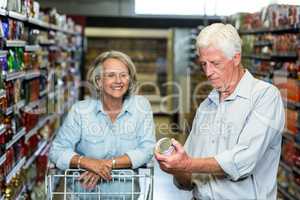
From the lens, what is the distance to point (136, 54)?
1526 cm

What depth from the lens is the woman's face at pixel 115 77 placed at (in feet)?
9.02

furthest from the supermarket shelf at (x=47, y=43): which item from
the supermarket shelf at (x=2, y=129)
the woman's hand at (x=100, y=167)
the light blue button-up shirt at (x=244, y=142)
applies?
the light blue button-up shirt at (x=244, y=142)

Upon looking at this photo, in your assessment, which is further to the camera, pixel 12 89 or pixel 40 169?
pixel 40 169

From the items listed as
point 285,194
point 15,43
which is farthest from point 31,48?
point 285,194

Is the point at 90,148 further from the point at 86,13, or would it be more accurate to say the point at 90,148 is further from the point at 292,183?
the point at 86,13

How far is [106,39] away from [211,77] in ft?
43.4

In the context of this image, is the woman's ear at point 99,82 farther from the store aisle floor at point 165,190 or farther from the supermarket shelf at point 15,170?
the supermarket shelf at point 15,170

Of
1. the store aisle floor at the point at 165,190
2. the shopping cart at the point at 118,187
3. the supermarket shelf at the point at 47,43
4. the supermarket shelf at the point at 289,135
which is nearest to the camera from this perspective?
the shopping cart at the point at 118,187

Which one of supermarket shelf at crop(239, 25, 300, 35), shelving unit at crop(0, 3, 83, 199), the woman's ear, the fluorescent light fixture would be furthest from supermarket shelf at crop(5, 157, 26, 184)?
the fluorescent light fixture

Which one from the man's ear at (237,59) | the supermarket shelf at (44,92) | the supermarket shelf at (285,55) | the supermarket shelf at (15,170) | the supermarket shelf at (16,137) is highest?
the man's ear at (237,59)

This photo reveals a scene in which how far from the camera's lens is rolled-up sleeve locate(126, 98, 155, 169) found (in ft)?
8.90

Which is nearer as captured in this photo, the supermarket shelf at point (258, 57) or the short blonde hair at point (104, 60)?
the short blonde hair at point (104, 60)

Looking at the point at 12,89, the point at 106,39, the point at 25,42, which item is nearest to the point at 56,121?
the point at 25,42

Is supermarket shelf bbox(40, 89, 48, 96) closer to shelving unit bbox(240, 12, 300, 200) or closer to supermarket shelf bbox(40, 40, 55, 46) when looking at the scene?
supermarket shelf bbox(40, 40, 55, 46)
